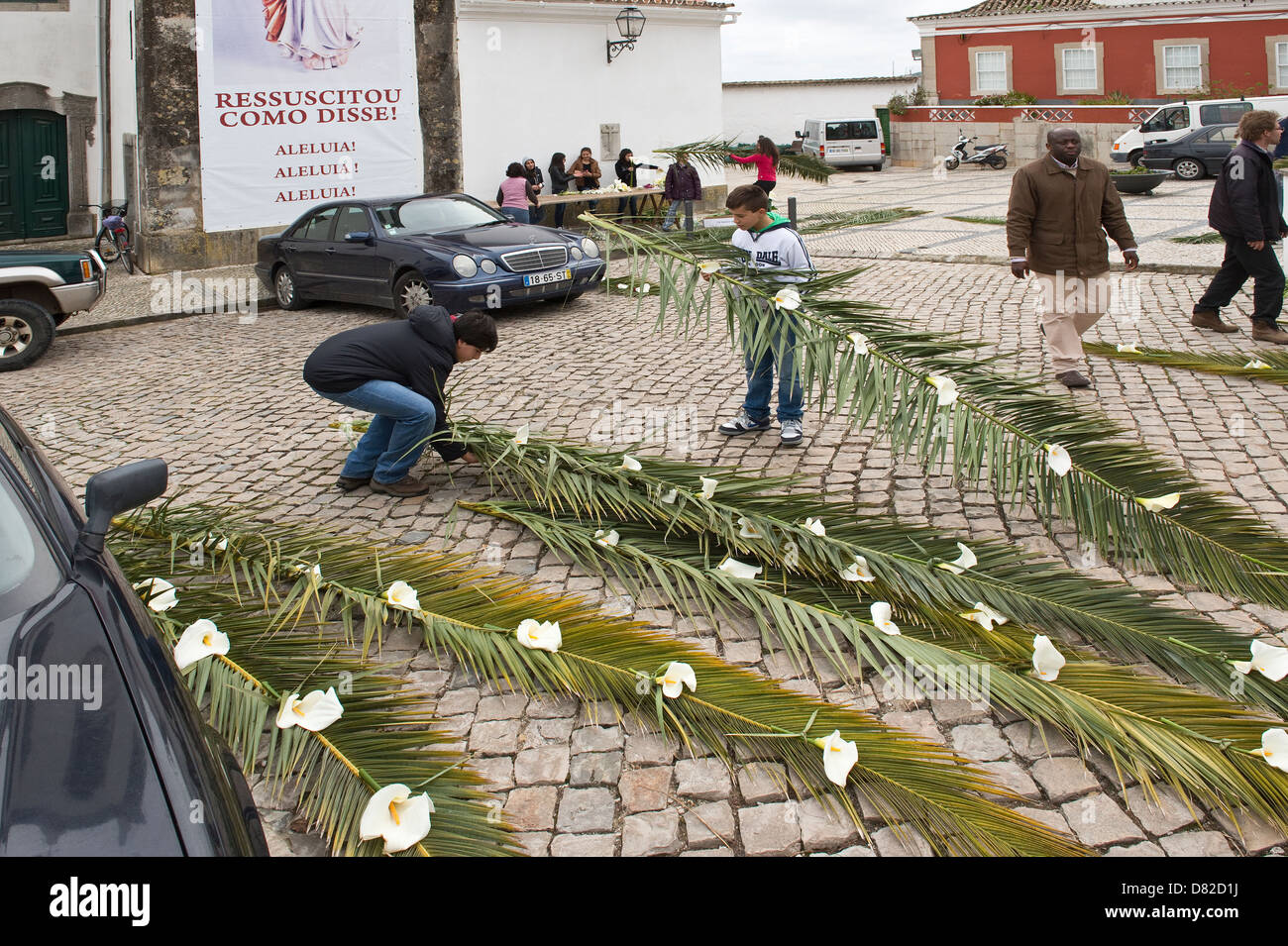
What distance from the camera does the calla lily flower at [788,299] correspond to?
5.25 meters

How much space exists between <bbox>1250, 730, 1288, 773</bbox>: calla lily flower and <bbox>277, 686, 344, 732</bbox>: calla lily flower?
283 centimetres

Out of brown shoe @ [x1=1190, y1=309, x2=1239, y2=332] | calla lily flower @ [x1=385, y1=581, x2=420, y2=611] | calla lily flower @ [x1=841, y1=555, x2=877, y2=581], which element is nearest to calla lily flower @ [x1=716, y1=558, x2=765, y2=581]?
calla lily flower @ [x1=841, y1=555, x2=877, y2=581]

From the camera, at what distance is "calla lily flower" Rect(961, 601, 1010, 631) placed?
4113 mm

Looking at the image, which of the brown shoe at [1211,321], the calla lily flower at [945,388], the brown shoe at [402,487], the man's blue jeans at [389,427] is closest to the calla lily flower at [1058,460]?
the calla lily flower at [945,388]

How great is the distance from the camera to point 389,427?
653 cm

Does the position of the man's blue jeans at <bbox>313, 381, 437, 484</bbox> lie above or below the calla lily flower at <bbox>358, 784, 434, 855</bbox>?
above

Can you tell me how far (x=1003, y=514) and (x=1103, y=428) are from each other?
79cm

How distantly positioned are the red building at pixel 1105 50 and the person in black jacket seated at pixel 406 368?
118 ft

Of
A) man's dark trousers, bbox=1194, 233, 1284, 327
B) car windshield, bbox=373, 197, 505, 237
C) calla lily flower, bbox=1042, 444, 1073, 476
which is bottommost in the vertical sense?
calla lily flower, bbox=1042, 444, 1073, 476

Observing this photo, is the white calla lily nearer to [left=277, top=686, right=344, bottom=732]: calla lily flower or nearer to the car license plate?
[left=277, top=686, right=344, bottom=732]: calla lily flower

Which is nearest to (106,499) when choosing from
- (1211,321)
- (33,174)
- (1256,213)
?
(1256,213)

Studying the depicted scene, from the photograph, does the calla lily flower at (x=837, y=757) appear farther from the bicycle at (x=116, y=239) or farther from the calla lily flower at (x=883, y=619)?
the bicycle at (x=116, y=239)
